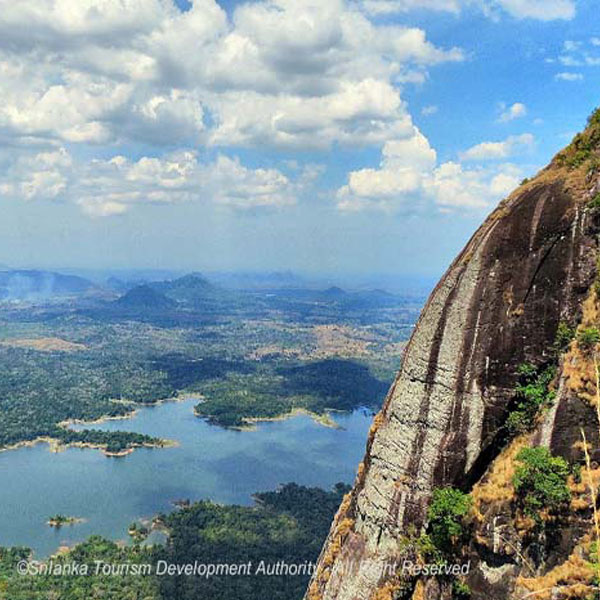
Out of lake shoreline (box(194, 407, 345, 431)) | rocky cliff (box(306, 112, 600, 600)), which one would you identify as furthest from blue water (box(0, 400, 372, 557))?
rocky cliff (box(306, 112, 600, 600))

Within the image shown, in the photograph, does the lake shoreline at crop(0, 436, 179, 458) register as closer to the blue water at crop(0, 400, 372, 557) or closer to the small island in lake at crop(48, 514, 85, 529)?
the blue water at crop(0, 400, 372, 557)

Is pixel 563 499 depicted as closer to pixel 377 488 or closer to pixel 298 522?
pixel 377 488

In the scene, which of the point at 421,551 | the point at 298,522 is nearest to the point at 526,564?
the point at 421,551

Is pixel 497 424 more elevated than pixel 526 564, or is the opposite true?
pixel 497 424

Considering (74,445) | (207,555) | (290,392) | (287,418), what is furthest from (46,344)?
(207,555)

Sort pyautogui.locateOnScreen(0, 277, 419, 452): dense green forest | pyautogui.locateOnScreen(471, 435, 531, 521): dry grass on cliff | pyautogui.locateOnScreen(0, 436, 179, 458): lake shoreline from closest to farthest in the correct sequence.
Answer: pyautogui.locateOnScreen(471, 435, 531, 521): dry grass on cliff < pyautogui.locateOnScreen(0, 436, 179, 458): lake shoreline < pyautogui.locateOnScreen(0, 277, 419, 452): dense green forest
